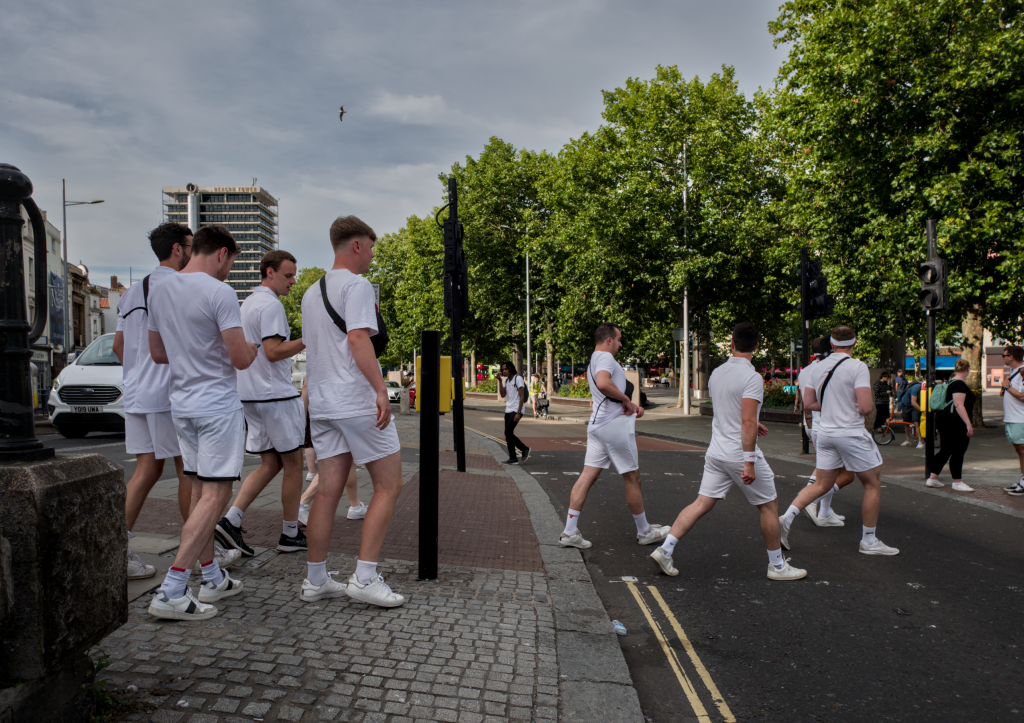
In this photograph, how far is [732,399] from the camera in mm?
4941

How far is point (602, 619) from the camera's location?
3934 millimetres

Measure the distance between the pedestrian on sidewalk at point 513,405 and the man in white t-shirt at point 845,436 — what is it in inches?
261

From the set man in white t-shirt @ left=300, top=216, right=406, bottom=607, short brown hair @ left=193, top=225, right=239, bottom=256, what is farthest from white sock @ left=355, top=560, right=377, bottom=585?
short brown hair @ left=193, top=225, right=239, bottom=256

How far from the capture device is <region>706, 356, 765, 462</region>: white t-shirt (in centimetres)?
485

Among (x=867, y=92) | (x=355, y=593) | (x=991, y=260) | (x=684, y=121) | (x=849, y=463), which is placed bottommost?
(x=355, y=593)

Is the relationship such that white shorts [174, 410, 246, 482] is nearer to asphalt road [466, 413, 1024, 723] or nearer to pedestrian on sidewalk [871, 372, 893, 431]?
asphalt road [466, 413, 1024, 723]

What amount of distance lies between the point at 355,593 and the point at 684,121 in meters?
27.2

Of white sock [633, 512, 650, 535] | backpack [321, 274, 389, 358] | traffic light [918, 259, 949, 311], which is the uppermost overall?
traffic light [918, 259, 949, 311]

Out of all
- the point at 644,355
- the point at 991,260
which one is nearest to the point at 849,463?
the point at 991,260

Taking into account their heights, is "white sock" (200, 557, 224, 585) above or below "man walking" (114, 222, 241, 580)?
below

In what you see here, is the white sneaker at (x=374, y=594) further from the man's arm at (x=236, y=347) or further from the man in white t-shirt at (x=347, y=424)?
Result: the man's arm at (x=236, y=347)

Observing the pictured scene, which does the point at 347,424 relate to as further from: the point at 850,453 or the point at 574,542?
the point at 850,453

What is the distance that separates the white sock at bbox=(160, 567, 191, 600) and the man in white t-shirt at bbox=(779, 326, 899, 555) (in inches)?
171

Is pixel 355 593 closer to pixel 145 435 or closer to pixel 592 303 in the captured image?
pixel 145 435
